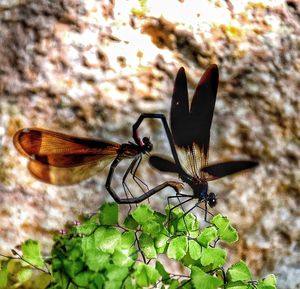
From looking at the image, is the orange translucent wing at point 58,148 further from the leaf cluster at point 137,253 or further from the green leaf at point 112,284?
the green leaf at point 112,284

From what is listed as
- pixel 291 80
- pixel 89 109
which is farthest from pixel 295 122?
pixel 89 109

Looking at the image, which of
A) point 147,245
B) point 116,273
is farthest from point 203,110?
point 116,273

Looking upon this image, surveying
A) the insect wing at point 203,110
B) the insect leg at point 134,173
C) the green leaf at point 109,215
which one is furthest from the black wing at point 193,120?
the green leaf at point 109,215

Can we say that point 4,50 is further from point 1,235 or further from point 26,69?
point 1,235

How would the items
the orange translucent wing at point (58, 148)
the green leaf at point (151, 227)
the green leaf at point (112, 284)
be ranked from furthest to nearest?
the orange translucent wing at point (58, 148), the green leaf at point (151, 227), the green leaf at point (112, 284)

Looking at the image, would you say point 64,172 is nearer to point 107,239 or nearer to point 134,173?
point 134,173

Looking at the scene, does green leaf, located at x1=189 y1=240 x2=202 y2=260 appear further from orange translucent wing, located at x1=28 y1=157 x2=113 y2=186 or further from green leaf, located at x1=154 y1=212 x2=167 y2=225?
orange translucent wing, located at x1=28 y1=157 x2=113 y2=186

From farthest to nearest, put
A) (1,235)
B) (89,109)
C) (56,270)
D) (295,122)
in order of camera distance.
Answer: (295,122) < (89,109) < (1,235) < (56,270)

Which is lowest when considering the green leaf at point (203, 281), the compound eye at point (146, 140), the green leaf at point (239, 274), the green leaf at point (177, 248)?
the green leaf at point (239, 274)
